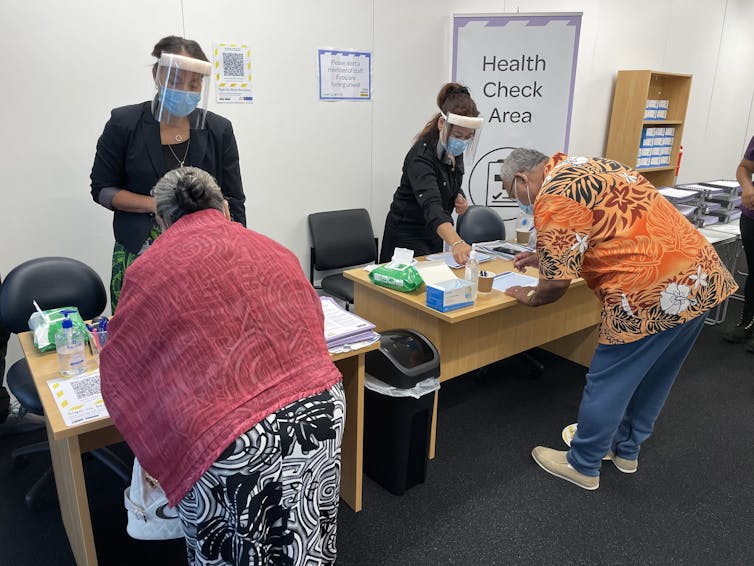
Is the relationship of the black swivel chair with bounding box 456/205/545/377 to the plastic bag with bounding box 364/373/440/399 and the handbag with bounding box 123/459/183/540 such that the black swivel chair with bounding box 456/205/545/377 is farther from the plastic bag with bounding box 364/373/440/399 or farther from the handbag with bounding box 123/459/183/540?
the handbag with bounding box 123/459/183/540

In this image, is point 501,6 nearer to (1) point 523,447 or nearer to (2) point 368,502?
(1) point 523,447

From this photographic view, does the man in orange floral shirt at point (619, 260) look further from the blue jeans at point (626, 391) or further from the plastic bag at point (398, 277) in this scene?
the plastic bag at point (398, 277)

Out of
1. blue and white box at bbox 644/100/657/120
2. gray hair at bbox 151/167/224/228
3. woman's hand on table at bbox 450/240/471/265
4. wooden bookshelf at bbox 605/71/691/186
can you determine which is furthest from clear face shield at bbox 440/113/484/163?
blue and white box at bbox 644/100/657/120

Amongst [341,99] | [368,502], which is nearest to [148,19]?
[341,99]

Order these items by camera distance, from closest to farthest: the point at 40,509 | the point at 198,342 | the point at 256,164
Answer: the point at 198,342 → the point at 40,509 → the point at 256,164

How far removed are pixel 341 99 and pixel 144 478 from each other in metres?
2.70

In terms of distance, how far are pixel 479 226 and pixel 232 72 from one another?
1.68 metres

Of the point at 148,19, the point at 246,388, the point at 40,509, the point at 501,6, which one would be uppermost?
the point at 501,6

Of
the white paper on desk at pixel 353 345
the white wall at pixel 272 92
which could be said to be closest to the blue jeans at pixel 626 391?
the white paper on desk at pixel 353 345

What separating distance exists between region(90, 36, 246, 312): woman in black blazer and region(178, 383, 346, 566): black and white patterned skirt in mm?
1218

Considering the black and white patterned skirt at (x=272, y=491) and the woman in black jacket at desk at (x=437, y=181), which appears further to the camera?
the woman in black jacket at desk at (x=437, y=181)

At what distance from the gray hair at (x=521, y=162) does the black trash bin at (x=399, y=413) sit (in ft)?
2.36

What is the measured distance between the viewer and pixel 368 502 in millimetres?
2172

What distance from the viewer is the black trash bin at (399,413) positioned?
205 centimetres
